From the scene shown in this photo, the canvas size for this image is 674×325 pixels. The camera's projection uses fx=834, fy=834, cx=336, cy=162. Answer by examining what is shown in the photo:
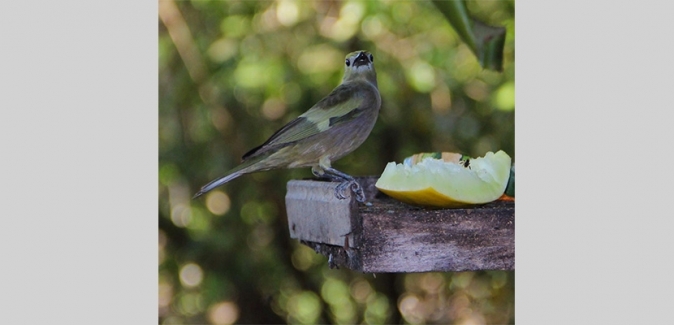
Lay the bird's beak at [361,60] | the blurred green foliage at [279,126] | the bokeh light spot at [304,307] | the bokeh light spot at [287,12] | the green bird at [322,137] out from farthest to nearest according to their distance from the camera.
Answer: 1. the bokeh light spot at [304,307]
2. the blurred green foliage at [279,126]
3. the bokeh light spot at [287,12]
4. the bird's beak at [361,60]
5. the green bird at [322,137]

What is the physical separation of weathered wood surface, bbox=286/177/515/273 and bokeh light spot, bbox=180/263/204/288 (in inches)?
73.5

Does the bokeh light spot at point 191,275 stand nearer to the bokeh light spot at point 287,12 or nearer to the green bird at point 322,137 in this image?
the bokeh light spot at point 287,12

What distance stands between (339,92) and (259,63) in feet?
3.83

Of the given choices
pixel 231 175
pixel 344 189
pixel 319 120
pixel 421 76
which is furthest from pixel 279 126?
pixel 344 189

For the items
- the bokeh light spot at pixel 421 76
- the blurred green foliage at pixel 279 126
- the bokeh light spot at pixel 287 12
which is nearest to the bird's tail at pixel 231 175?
the blurred green foliage at pixel 279 126

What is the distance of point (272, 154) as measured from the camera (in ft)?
9.90

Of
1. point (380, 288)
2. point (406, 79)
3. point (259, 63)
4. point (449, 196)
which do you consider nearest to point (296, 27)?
point (259, 63)

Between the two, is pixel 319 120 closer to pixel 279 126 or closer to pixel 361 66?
pixel 361 66

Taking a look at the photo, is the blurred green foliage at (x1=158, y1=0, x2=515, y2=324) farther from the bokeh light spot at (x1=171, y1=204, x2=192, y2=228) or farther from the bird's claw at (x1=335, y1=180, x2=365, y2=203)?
the bird's claw at (x1=335, y1=180, x2=365, y2=203)

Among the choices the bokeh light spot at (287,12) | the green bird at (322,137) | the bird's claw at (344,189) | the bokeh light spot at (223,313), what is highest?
the bokeh light spot at (287,12)

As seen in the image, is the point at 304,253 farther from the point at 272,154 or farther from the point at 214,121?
the point at 272,154

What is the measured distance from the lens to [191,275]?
4.60 m

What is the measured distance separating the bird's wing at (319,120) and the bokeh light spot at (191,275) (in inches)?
67.9

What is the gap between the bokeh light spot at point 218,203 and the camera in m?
4.61
